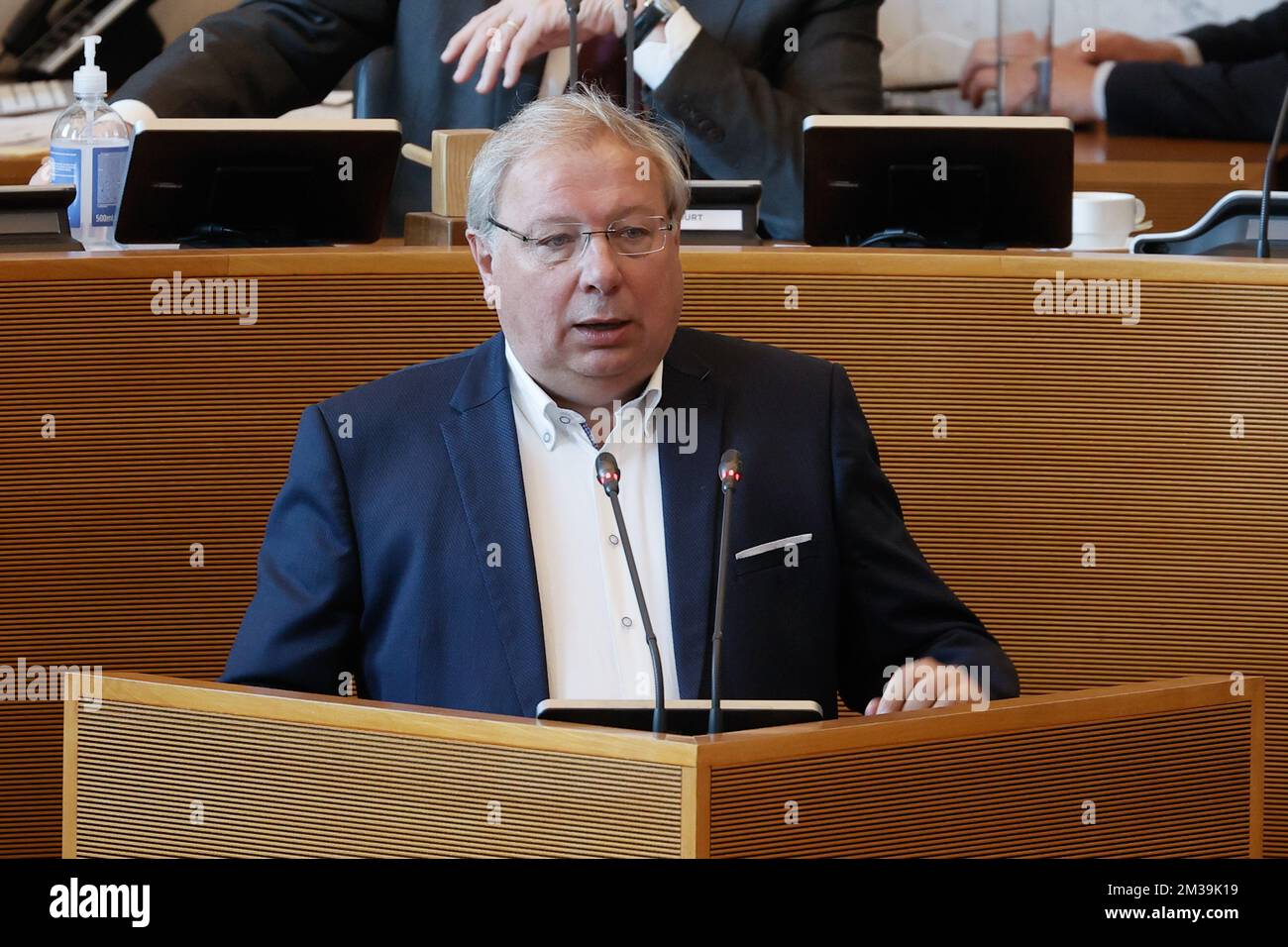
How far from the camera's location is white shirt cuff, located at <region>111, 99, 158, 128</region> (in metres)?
2.95

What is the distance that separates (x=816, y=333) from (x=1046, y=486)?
36cm

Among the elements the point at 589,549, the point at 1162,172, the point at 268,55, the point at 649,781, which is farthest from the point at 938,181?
the point at 1162,172

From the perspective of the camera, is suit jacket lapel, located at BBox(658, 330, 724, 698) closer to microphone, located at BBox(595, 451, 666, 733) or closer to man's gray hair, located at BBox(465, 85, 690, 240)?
man's gray hair, located at BBox(465, 85, 690, 240)

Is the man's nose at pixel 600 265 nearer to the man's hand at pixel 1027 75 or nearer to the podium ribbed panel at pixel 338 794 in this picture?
the podium ribbed panel at pixel 338 794

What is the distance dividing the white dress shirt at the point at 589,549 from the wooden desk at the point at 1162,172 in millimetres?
2659

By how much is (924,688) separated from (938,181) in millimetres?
1083

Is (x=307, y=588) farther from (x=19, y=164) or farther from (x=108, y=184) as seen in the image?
(x=19, y=164)

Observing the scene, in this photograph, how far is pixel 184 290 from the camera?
Answer: 7.37ft

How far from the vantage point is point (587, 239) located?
1832 mm

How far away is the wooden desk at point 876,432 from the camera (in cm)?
222

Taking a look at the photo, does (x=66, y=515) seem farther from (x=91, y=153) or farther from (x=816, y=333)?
(x=816, y=333)

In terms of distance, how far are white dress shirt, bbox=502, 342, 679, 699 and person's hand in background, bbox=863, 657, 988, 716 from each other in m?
0.26

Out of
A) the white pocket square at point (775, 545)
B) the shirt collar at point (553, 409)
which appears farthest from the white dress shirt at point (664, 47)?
the white pocket square at point (775, 545)

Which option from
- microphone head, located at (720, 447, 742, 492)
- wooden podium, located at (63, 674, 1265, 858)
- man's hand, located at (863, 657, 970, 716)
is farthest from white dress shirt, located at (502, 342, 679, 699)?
wooden podium, located at (63, 674, 1265, 858)
